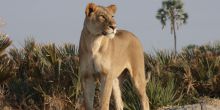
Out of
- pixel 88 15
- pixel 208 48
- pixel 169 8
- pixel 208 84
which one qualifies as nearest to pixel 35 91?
pixel 208 84

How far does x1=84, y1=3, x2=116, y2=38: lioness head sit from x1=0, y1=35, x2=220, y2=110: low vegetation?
4.35m

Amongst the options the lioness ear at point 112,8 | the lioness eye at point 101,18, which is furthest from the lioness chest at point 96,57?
the lioness ear at point 112,8

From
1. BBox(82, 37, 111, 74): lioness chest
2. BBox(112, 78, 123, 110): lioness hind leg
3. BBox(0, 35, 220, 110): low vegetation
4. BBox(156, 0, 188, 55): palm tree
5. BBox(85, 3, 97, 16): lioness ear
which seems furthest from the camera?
BBox(156, 0, 188, 55): palm tree

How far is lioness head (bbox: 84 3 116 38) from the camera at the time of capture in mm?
8156

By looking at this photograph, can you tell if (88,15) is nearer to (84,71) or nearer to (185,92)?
(84,71)

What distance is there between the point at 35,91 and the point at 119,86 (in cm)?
349

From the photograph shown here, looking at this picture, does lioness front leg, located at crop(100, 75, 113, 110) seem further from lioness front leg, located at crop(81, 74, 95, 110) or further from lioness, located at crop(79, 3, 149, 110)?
lioness front leg, located at crop(81, 74, 95, 110)

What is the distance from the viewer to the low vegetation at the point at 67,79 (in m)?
12.7

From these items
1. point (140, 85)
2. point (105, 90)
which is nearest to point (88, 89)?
point (105, 90)

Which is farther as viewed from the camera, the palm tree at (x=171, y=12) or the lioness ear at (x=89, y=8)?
the palm tree at (x=171, y=12)

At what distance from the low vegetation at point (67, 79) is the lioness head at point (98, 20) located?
14.3 ft

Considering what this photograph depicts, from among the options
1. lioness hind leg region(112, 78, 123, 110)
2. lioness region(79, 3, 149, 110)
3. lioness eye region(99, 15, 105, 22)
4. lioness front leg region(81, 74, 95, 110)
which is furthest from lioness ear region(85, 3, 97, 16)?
lioness hind leg region(112, 78, 123, 110)

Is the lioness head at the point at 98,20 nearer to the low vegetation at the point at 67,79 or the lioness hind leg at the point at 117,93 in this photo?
the lioness hind leg at the point at 117,93

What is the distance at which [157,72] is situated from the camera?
44.8ft
